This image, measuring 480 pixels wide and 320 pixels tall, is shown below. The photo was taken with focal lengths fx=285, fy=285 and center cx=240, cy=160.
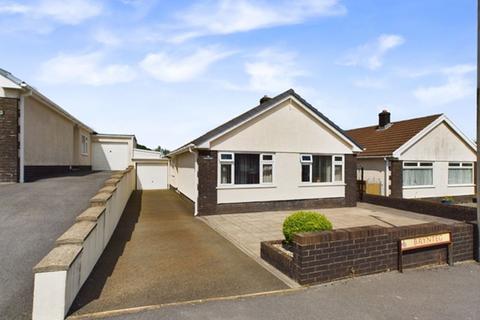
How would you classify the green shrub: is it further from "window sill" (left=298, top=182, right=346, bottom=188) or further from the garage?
the garage

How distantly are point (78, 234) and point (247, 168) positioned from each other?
8056 mm

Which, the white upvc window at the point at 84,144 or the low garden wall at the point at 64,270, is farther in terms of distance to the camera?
the white upvc window at the point at 84,144

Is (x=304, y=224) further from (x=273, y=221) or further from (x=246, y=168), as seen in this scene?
(x=246, y=168)

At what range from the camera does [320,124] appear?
524 inches

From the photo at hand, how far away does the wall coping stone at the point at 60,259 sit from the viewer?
3.54 metres

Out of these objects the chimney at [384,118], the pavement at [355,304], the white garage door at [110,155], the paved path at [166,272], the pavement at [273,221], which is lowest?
the pavement at [273,221]

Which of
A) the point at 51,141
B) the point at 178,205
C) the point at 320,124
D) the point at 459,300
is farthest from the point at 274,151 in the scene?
the point at 51,141

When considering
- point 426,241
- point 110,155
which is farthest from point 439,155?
point 110,155

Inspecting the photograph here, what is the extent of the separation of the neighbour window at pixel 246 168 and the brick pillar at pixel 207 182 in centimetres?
39

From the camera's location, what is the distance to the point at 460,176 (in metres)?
17.9

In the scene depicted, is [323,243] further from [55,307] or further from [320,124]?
[320,124]

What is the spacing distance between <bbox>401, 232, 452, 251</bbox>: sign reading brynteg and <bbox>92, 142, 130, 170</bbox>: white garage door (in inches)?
824

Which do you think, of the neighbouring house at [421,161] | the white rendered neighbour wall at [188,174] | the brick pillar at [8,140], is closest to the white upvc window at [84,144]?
the white rendered neighbour wall at [188,174]

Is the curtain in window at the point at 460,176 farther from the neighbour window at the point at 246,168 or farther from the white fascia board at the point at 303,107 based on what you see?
the neighbour window at the point at 246,168
